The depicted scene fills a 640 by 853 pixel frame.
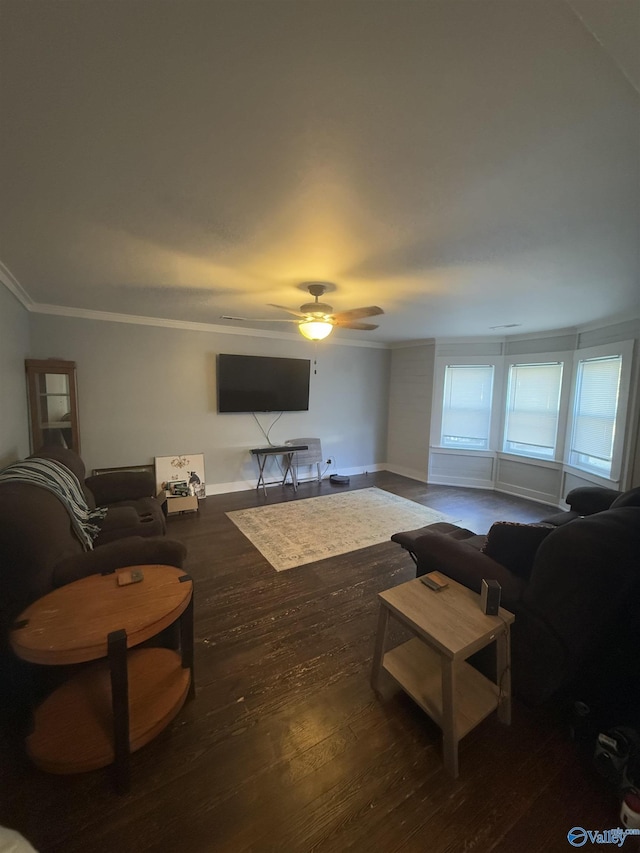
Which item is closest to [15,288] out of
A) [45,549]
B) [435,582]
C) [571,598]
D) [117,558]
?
[45,549]

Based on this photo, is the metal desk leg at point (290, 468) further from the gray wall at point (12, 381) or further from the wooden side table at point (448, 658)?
the wooden side table at point (448, 658)

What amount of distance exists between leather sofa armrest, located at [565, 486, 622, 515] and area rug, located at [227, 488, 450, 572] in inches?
57.0

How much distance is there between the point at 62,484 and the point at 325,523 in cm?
252

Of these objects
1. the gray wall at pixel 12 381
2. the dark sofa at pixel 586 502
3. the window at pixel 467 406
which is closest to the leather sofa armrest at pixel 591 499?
the dark sofa at pixel 586 502

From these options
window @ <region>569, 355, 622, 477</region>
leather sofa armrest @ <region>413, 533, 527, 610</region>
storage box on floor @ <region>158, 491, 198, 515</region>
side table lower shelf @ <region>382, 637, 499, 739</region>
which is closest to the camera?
side table lower shelf @ <region>382, 637, 499, 739</region>

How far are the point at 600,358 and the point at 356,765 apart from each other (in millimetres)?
4781

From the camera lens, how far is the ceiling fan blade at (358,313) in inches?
101

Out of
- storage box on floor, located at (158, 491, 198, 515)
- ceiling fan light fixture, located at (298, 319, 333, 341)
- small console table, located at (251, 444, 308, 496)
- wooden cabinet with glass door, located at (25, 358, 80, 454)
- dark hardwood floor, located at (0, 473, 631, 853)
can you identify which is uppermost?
ceiling fan light fixture, located at (298, 319, 333, 341)

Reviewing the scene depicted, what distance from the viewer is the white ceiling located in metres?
0.79

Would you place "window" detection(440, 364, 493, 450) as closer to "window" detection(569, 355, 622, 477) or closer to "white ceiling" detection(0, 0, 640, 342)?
"window" detection(569, 355, 622, 477)

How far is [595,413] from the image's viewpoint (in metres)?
4.13

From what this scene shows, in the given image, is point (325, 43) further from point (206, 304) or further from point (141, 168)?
point (206, 304)

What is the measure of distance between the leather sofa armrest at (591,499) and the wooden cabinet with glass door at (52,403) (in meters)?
5.04

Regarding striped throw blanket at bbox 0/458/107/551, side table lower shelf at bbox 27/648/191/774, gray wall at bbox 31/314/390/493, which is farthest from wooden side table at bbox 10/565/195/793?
gray wall at bbox 31/314/390/493
